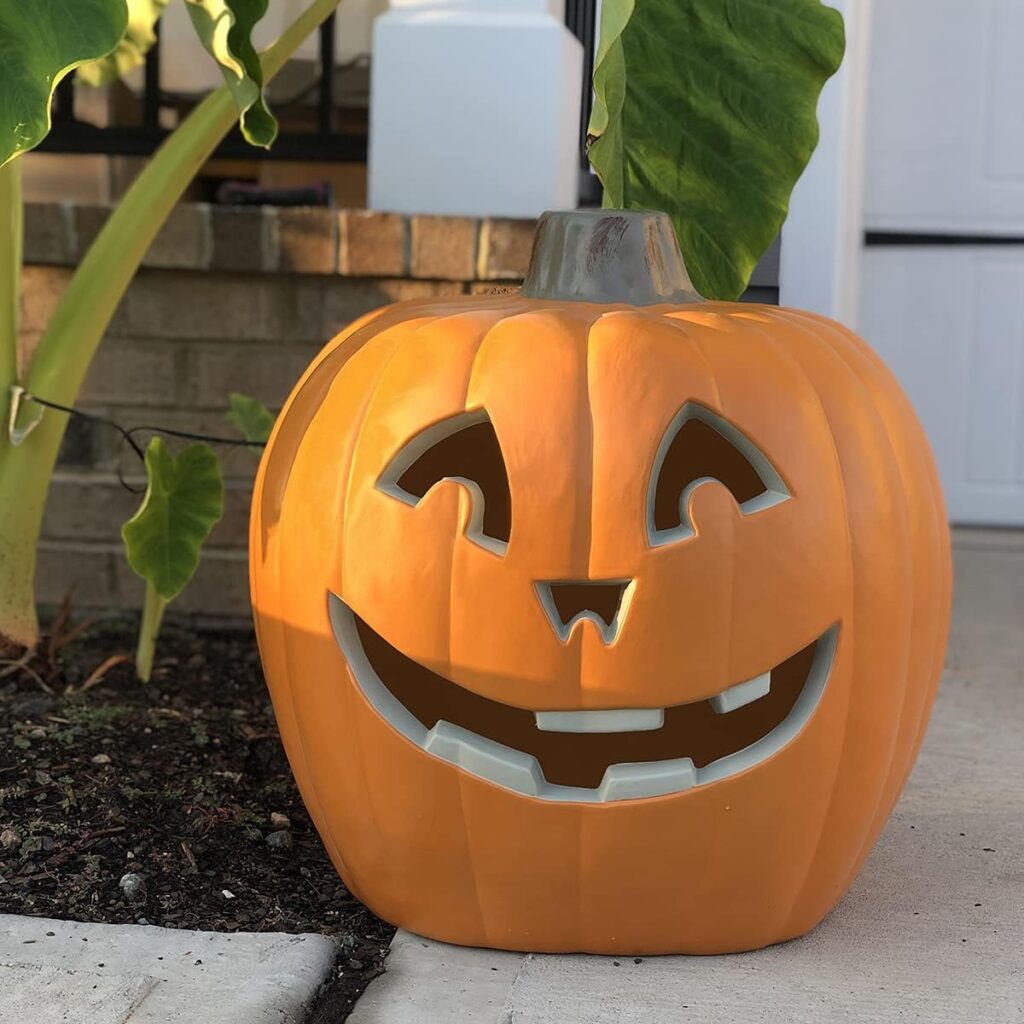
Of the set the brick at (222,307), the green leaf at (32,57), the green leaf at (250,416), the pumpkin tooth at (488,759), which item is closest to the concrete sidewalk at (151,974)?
the pumpkin tooth at (488,759)

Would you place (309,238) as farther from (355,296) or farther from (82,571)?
(82,571)

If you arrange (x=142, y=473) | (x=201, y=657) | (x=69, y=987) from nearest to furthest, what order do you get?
(x=69, y=987) < (x=201, y=657) < (x=142, y=473)

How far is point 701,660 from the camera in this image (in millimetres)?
1397

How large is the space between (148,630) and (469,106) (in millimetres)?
1152

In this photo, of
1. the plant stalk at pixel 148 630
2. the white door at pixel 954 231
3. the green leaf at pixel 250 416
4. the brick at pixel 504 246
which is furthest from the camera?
the white door at pixel 954 231

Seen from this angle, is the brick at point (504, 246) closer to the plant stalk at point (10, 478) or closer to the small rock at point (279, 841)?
the plant stalk at point (10, 478)

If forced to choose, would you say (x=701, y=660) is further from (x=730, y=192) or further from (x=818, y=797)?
(x=730, y=192)

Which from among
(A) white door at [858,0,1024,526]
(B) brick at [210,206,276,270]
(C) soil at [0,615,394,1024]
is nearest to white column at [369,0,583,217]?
(B) brick at [210,206,276,270]

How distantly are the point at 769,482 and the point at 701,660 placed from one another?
200 millimetres

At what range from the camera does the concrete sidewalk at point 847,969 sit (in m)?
1.39

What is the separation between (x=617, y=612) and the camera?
1.50m

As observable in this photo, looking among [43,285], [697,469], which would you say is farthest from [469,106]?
[697,469]

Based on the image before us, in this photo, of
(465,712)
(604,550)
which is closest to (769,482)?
(604,550)

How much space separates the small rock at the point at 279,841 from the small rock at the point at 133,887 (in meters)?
0.19
